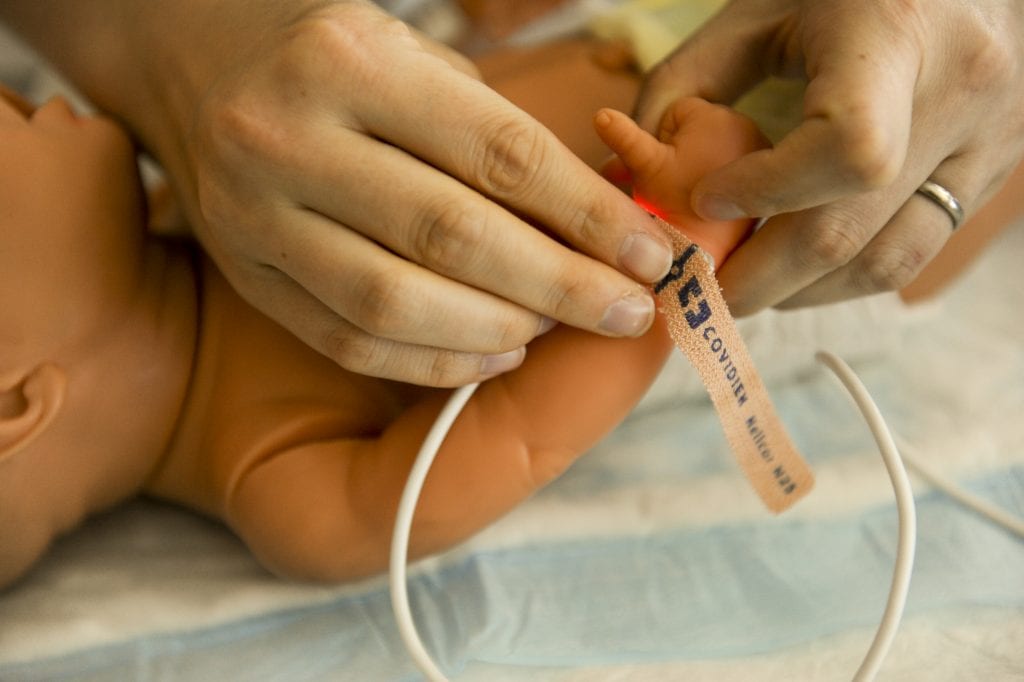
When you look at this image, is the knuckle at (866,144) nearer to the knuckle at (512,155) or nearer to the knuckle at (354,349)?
the knuckle at (512,155)

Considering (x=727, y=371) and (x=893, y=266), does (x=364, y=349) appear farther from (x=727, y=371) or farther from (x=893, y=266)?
(x=893, y=266)

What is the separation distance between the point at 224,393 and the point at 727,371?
0.50 metres

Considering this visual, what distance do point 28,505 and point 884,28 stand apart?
79 cm

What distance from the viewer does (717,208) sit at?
0.61 metres

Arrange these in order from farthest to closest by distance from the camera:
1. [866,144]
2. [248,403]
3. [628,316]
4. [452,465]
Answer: [248,403], [452,465], [628,316], [866,144]

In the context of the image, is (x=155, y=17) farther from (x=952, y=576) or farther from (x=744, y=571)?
(x=952, y=576)

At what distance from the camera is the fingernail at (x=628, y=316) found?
618 mm

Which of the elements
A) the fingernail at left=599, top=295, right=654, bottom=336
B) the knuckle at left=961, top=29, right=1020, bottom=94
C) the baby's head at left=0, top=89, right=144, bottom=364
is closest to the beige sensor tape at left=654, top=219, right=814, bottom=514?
the fingernail at left=599, top=295, right=654, bottom=336

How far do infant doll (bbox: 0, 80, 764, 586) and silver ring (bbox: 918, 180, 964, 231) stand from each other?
0.51ft

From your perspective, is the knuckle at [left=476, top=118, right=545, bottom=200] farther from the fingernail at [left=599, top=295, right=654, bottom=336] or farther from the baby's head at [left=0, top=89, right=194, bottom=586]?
the baby's head at [left=0, top=89, right=194, bottom=586]

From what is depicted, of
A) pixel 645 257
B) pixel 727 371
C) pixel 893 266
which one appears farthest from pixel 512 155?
pixel 893 266

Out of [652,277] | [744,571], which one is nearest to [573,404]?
[652,277]

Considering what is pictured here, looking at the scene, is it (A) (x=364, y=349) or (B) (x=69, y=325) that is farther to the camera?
(B) (x=69, y=325)

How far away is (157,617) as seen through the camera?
79 cm
